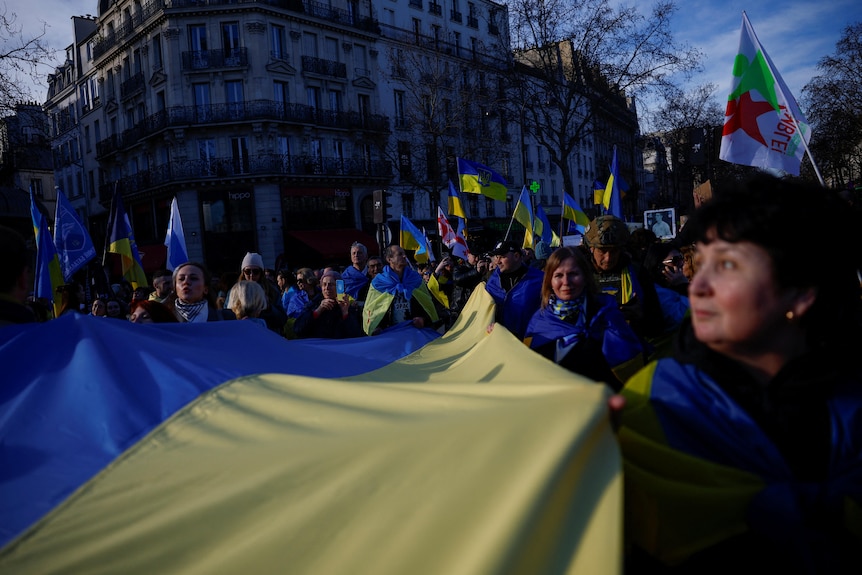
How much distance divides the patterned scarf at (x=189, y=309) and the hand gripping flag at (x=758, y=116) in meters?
4.66

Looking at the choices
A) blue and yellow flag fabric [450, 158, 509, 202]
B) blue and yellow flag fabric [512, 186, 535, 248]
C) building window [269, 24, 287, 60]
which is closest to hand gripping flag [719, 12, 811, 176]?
blue and yellow flag fabric [512, 186, 535, 248]

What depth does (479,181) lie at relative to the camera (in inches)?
567

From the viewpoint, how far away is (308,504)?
1708mm

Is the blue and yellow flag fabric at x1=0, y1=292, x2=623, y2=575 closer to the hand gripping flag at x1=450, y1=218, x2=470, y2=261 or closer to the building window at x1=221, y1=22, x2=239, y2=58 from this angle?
the hand gripping flag at x1=450, y1=218, x2=470, y2=261

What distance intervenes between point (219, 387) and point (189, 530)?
3.02 feet

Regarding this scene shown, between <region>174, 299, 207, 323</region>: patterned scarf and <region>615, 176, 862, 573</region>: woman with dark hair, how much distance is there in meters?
3.89

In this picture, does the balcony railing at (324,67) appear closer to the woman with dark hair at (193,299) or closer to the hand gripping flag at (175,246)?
the hand gripping flag at (175,246)

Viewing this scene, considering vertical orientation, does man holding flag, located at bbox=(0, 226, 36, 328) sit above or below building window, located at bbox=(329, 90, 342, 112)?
below

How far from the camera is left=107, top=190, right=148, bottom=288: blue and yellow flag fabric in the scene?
9266 millimetres

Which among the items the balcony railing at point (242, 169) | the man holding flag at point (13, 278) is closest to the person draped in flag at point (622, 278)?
the man holding flag at point (13, 278)

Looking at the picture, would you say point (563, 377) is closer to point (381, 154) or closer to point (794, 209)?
point (794, 209)

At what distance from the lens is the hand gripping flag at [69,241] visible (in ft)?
27.2

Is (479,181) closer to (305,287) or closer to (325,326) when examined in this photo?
(305,287)

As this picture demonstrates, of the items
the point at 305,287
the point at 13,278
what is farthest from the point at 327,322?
the point at 305,287
